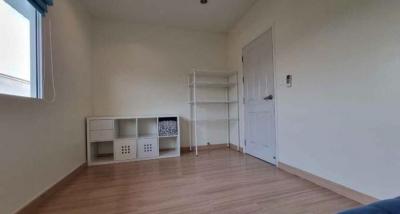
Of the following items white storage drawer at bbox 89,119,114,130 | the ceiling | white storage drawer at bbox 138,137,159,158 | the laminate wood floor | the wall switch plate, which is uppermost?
the ceiling

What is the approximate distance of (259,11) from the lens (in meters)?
3.04

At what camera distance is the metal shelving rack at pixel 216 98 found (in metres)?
3.80

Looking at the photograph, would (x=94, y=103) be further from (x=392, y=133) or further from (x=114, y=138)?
(x=392, y=133)

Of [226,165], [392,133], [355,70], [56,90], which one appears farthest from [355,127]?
[56,90]

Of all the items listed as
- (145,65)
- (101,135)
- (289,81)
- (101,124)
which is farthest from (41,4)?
(289,81)

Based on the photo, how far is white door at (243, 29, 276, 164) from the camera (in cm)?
280

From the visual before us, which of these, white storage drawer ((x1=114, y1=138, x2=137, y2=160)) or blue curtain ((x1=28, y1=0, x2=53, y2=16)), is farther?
white storage drawer ((x1=114, y1=138, x2=137, y2=160))

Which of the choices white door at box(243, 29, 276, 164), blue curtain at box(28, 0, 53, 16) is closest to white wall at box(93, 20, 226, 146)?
white door at box(243, 29, 276, 164)

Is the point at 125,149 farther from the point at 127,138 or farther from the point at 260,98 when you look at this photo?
the point at 260,98

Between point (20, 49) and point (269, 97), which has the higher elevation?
point (20, 49)

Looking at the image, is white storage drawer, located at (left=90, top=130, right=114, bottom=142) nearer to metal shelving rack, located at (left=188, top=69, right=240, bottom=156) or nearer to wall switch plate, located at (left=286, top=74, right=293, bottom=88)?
metal shelving rack, located at (left=188, top=69, right=240, bottom=156)

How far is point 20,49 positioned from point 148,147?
2101 mm

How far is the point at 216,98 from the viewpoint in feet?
13.3

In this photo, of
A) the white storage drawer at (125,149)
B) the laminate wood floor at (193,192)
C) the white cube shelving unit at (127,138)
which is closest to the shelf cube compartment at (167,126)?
the white cube shelving unit at (127,138)
